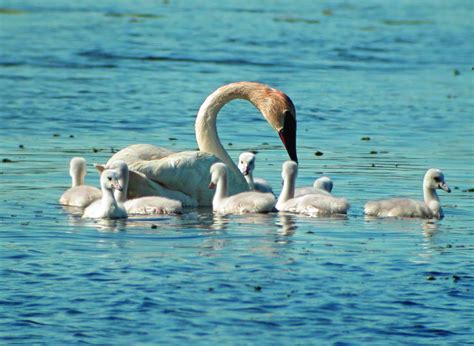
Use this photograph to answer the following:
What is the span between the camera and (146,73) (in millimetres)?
29844

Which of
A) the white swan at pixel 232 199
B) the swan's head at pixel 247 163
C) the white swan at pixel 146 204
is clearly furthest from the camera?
the swan's head at pixel 247 163

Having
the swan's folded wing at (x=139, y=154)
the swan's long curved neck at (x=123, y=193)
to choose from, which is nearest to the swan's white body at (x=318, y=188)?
the swan's folded wing at (x=139, y=154)

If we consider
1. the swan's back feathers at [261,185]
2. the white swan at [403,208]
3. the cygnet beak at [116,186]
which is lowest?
the white swan at [403,208]

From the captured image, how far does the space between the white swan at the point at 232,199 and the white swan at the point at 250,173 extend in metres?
0.65

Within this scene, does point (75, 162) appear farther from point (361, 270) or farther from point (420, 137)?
point (420, 137)

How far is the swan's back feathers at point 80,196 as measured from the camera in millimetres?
14242

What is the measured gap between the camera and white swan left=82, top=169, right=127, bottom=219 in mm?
13258

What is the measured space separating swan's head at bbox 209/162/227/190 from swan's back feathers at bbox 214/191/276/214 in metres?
0.27

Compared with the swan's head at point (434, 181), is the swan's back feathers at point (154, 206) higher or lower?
lower

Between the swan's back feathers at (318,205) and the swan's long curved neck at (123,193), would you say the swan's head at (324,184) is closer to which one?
the swan's back feathers at (318,205)

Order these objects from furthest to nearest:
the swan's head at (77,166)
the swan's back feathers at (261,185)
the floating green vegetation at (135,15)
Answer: the floating green vegetation at (135,15)
the swan's back feathers at (261,185)
the swan's head at (77,166)

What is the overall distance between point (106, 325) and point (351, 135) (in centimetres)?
1224

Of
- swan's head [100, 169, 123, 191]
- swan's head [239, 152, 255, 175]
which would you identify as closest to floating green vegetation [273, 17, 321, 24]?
swan's head [239, 152, 255, 175]

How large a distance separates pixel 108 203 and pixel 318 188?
2.69 meters
